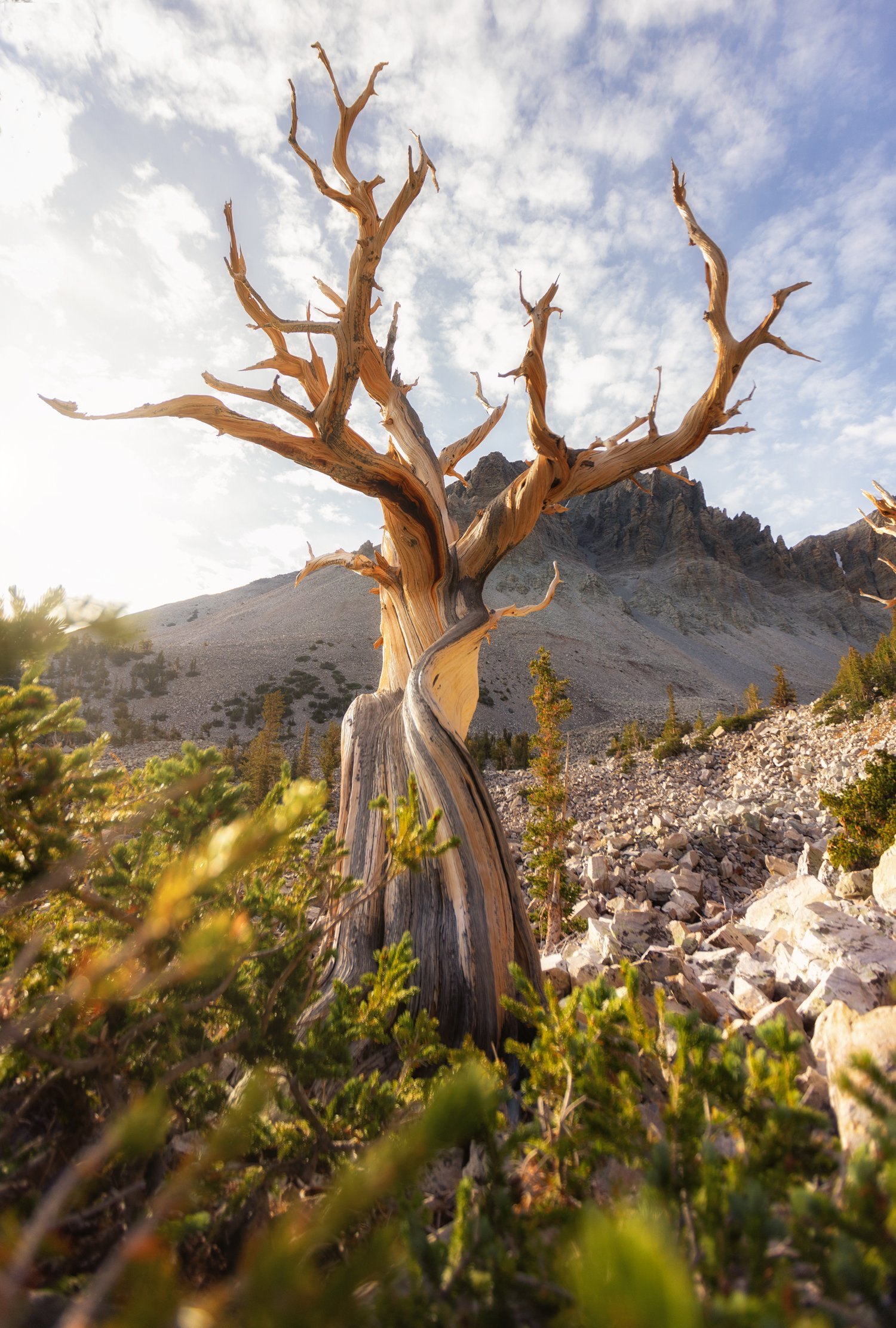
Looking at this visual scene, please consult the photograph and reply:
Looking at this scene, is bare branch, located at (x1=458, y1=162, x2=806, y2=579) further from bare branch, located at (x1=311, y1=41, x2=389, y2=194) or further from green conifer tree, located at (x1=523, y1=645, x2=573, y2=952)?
green conifer tree, located at (x1=523, y1=645, x2=573, y2=952)

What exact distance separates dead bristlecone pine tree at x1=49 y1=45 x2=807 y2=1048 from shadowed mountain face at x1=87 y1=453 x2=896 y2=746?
51.0 ft

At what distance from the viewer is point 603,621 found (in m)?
56.0

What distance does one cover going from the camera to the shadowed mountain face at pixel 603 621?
3188 cm

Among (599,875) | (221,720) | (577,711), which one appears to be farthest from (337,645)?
(599,875)

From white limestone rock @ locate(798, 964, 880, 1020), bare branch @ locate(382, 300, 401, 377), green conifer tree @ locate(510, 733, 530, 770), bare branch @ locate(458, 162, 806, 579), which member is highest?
bare branch @ locate(382, 300, 401, 377)

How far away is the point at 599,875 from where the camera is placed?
5348 mm

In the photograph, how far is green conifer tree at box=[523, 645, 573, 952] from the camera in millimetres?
4961

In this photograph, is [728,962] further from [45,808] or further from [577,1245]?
[45,808]

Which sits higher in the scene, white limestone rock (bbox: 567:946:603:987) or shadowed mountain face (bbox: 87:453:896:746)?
shadowed mountain face (bbox: 87:453:896:746)

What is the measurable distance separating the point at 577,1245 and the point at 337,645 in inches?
1520

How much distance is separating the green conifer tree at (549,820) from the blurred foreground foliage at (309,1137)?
3.38m

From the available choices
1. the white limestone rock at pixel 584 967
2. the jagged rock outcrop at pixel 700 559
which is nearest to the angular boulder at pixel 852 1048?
the white limestone rock at pixel 584 967

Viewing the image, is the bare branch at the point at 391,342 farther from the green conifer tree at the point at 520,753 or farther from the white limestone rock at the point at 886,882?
the green conifer tree at the point at 520,753

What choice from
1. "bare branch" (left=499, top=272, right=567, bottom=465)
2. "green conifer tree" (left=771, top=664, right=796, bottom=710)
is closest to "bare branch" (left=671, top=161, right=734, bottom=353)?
"bare branch" (left=499, top=272, right=567, bottom=465)
